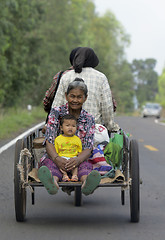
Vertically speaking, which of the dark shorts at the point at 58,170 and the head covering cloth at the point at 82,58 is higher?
the head covering cloth at the point at 82,58

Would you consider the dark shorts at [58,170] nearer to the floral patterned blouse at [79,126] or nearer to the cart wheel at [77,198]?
the floral patterned blouse at [79,126]

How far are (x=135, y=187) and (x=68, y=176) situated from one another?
0.70 metres

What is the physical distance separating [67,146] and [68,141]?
5 cm

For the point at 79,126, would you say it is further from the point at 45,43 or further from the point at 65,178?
the point at 45,43

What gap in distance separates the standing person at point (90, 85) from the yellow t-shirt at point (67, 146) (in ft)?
2.69

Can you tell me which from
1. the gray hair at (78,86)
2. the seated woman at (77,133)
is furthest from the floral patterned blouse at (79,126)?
the gray hair at (78,86)

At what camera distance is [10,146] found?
15.0 meters

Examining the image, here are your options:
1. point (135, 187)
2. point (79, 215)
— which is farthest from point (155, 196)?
point (135, 187)

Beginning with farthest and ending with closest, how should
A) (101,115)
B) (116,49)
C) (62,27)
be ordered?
1. (116,49)
2. (62,27)
3. (101,115)

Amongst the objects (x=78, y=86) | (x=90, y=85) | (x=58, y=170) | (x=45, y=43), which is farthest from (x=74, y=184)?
(x=45, y=43)

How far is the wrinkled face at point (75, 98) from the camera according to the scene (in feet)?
21.3

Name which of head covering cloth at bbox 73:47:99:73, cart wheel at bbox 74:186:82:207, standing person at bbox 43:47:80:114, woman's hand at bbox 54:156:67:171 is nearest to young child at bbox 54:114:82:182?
woman's hand at bbox 54:156:67:171

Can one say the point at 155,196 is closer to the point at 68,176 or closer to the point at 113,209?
the point at 113,209

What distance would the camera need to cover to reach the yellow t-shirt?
6344 millimetres
